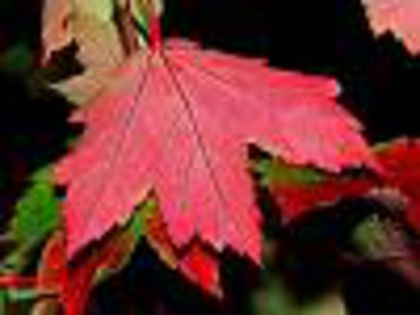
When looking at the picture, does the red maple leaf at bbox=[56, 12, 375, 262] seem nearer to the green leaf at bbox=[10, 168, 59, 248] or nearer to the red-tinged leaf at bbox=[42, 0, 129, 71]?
the red-tinged leaf at bbox=[42, 0, 129, 71]

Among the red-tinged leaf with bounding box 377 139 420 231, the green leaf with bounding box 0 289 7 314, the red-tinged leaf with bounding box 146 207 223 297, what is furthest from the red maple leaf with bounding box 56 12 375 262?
the green leaf with bounding box 0 289 7 314

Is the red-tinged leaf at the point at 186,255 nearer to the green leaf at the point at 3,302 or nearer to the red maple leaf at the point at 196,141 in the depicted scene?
the red maple leaf at the point at 196,141

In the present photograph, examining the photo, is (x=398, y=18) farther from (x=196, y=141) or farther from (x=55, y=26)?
(x=55, y=26)

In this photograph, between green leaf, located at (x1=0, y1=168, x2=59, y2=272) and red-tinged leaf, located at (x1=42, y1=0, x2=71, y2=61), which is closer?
red-tinged leaf, located at (x1=42, y1=0, x2=71, y2=61)

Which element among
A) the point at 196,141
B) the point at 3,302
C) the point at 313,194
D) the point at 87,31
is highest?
the point at 87,31

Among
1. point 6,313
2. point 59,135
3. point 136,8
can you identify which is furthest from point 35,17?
point 6,313

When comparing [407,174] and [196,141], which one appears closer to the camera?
[196,141]

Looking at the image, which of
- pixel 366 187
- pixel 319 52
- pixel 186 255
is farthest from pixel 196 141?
pixel 319 52
